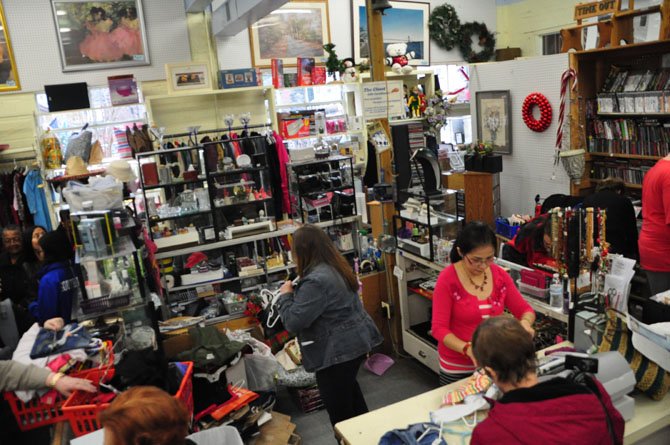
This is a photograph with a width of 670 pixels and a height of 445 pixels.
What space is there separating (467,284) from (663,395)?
99cm

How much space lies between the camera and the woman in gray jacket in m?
2.77

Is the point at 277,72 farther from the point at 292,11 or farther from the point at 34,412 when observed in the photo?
the point at 34,412

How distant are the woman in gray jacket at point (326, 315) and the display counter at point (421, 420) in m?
0.52

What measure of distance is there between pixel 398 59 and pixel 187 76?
3.22 meters

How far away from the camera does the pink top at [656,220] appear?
3.68 meters

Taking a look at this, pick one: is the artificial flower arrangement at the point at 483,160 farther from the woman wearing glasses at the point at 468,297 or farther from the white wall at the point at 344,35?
the woman wearing glasses at the point at 468,297

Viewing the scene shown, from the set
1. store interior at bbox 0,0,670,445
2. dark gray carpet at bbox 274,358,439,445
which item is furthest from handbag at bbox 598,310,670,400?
dark gray carpet at bbox 274,358,439,445

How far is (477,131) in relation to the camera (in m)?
7.75

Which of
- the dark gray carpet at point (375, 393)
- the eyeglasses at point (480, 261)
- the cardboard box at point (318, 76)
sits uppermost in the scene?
the cardboard box at point (318, 76)

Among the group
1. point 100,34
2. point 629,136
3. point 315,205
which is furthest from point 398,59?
point 100,34

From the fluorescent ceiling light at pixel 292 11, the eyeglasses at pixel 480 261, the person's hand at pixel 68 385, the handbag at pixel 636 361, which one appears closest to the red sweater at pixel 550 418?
the handbag at pixel 636 361

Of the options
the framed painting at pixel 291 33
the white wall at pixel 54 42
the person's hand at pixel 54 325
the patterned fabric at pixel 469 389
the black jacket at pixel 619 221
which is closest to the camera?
the patterned fabric at pixel 469 389

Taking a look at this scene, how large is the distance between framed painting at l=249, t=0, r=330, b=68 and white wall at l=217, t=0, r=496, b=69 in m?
0.14

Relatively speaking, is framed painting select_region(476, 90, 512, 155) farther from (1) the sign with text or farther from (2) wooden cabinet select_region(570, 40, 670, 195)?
(1) the sign with text
